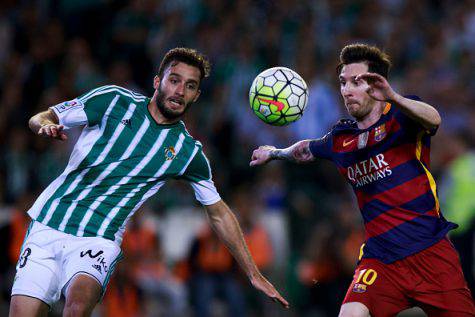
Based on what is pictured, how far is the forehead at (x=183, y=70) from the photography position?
6.85 meters

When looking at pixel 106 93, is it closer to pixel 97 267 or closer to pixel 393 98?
Result: pixel 97 267

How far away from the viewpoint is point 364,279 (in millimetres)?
6312

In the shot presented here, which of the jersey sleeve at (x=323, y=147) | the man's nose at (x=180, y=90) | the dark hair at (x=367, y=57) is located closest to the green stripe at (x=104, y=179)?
the man's nose at (x=180, y=90)

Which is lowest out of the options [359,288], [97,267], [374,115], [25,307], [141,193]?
[25,307]

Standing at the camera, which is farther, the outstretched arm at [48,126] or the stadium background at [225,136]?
the stadium background at [225,136]

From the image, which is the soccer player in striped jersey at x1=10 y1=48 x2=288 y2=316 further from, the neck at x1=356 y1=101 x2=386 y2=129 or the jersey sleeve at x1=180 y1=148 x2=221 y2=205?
the neck at x1=356 y1=101 x2=386 y2=129

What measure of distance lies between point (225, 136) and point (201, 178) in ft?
17.4

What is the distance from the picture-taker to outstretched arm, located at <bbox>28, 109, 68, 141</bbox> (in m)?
5.96

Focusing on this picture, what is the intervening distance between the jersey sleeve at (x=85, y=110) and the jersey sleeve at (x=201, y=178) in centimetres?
76

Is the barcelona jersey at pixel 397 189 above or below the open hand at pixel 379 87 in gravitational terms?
below

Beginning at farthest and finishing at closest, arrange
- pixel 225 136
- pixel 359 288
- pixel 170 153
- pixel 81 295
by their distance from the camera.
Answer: pixel 225 136 → pixel 170 153 → pixel 359 288 → pixel 81 295

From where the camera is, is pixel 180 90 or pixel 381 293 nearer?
pixel 381 293

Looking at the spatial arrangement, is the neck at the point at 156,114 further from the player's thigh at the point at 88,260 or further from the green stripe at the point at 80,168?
the player's thigh at the point at 88,260

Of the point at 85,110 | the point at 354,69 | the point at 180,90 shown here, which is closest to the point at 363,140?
the point at 354,69
